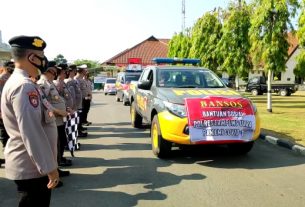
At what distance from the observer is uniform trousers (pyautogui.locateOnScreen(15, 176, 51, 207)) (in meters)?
2.92

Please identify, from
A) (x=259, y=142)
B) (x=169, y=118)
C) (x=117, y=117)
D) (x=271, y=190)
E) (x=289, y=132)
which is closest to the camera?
(x=271, y=190)

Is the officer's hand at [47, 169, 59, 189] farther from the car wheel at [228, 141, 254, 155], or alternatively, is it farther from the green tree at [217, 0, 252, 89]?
the green tree at [217, 0, 252, 89]

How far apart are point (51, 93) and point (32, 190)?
3.39 meters

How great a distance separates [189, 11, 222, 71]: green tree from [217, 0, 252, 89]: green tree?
2.87m

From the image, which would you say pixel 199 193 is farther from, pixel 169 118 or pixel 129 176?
pixel 169 118

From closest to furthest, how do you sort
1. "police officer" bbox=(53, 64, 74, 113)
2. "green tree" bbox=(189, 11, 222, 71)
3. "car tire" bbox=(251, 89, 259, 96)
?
1. "police officer" bbox=(53, 64, 74, 113)
2. "green tree" bbox=(189, 11, 222, 71)
3. "car tire" bbox=(251, 89, 259, 96)

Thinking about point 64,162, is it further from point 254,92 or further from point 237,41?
point 254,92

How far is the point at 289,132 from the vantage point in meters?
10.2

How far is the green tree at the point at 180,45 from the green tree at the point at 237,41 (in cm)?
1194

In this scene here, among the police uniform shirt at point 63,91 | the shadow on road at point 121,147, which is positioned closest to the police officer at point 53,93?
the police uniform shirt at point 63,91

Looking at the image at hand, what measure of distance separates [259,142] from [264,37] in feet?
29.4

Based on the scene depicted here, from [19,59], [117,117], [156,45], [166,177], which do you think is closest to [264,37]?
[117,117]

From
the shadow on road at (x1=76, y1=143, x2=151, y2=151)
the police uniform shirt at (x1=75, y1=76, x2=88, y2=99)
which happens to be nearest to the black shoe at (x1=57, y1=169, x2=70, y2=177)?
the shadow on road at (x1=76, y1=143, x2=151, y2=151)

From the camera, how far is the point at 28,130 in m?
2.68
